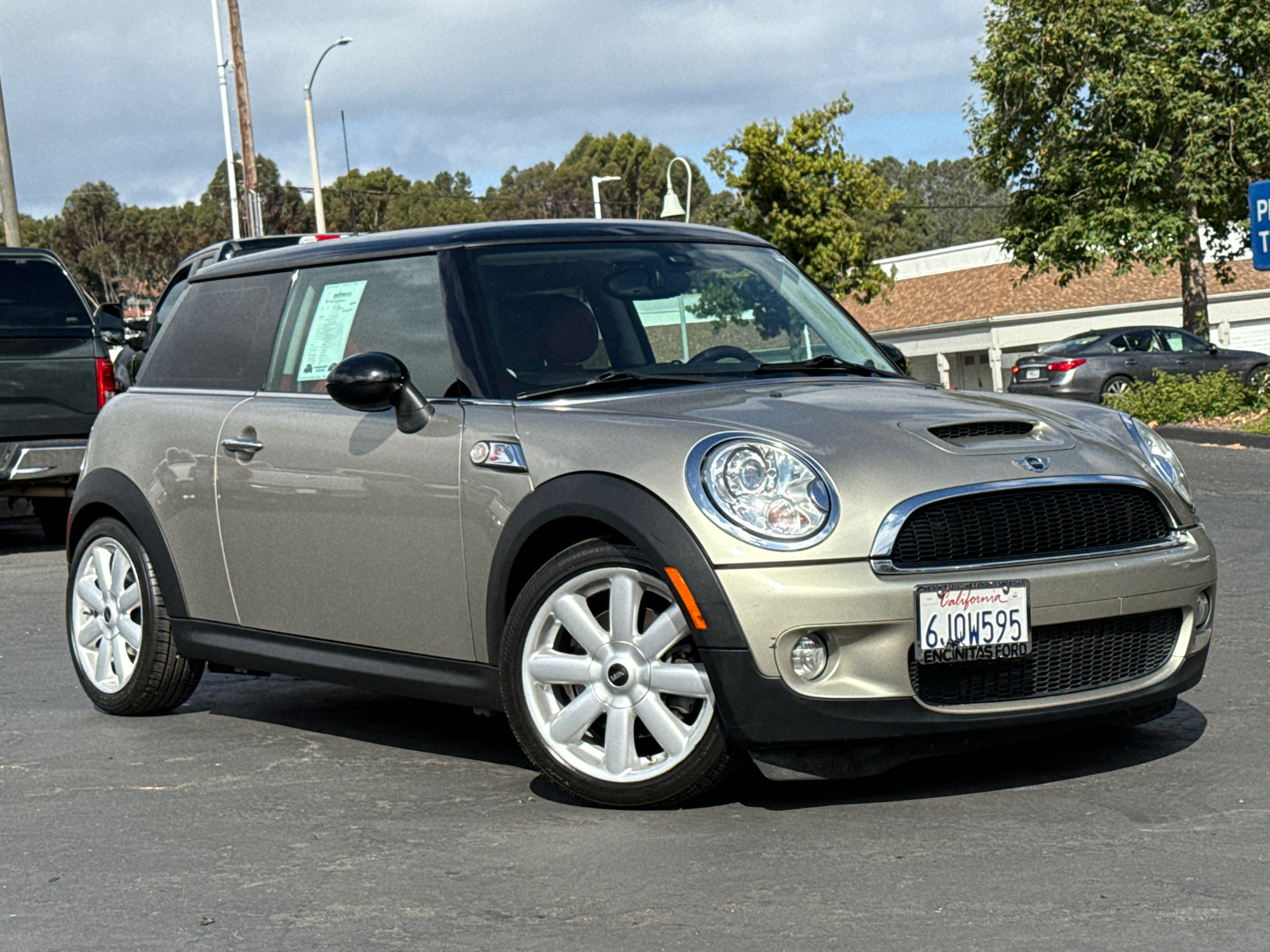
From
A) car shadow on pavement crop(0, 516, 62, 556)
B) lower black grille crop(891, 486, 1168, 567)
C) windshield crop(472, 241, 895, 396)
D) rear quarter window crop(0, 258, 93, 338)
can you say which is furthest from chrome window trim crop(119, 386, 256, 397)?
car shadow on pavement crop(0, 516, 62, 556)

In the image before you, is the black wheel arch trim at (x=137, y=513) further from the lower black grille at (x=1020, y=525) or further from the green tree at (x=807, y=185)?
the green tree at (x=807, y=185)

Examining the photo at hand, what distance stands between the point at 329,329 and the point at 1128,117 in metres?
23.7

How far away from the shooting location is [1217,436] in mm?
18766

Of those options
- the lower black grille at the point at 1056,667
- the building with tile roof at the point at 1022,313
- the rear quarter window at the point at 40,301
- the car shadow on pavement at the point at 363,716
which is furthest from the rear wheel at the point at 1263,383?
the building with tile roof at the point at 1022,313

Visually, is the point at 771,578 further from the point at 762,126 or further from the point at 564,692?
the point at 762,126

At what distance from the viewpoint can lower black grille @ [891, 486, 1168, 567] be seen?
4.29 metres

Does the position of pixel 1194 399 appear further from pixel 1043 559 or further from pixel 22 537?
pixel 1043 559

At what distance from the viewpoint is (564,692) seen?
4723 mm

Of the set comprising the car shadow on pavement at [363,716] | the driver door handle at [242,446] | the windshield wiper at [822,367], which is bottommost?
the car shadow on pavement at [363,716]

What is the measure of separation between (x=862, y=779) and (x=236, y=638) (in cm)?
219

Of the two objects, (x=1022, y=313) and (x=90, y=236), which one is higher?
(x=90, y=236)

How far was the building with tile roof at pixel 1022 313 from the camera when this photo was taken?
50688 millimetres

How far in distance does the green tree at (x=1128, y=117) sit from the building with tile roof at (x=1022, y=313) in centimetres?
1954

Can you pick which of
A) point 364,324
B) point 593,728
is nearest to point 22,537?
point 364,324
